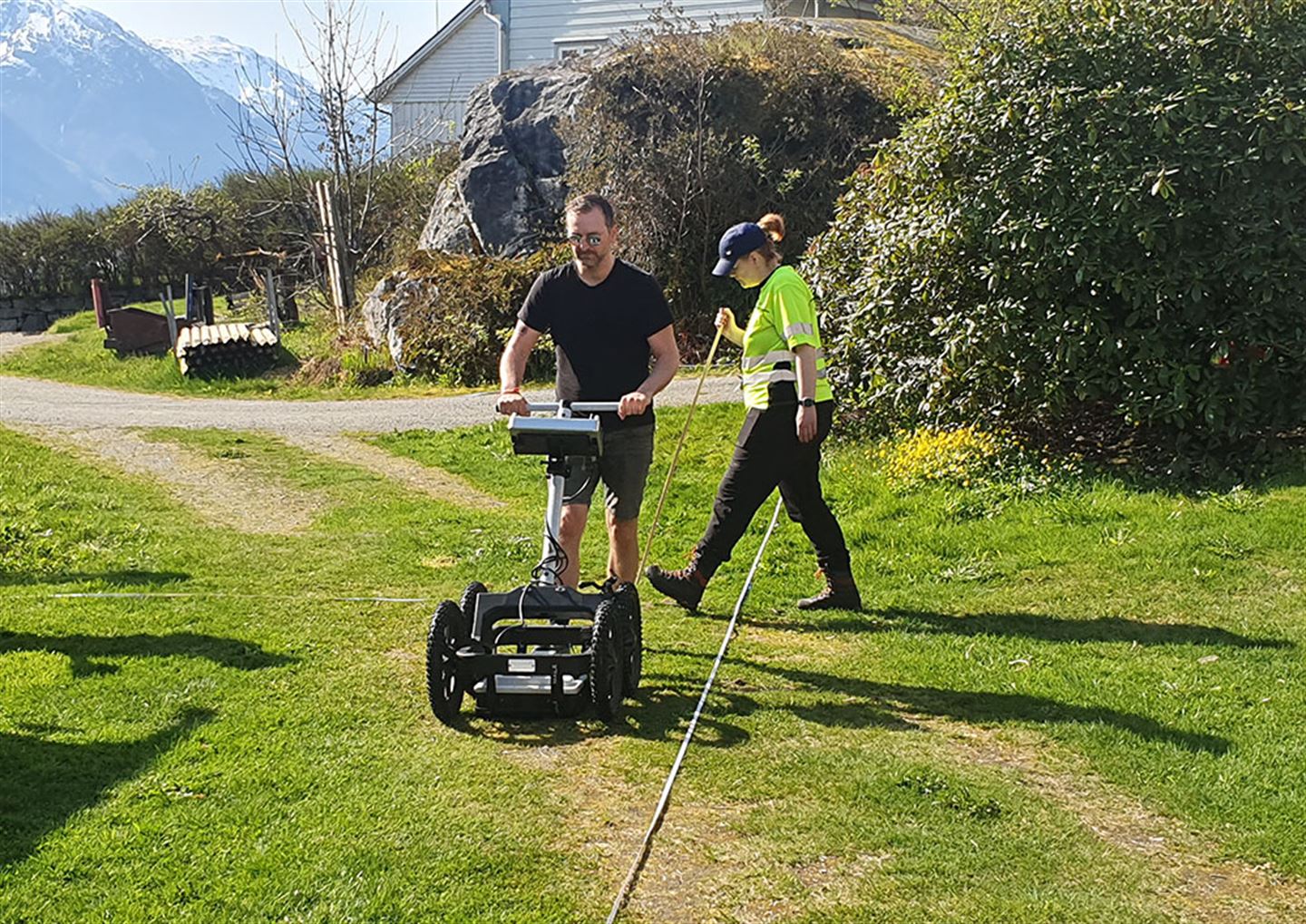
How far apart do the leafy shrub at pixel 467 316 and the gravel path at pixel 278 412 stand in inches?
43.6

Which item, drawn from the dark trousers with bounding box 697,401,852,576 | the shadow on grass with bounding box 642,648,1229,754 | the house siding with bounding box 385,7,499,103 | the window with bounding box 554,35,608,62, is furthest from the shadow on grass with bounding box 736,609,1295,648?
the house siding with bounding box 385,7,499,103

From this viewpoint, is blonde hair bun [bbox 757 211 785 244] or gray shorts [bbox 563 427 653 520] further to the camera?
blonde hair bun [bbox 757 211 785 244]

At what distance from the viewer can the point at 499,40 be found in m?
29.6

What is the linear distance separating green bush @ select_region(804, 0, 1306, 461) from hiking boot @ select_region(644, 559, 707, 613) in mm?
3370

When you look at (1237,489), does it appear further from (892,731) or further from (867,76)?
(867,76)

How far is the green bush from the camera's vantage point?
8352 mm

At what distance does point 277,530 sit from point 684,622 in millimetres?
3751

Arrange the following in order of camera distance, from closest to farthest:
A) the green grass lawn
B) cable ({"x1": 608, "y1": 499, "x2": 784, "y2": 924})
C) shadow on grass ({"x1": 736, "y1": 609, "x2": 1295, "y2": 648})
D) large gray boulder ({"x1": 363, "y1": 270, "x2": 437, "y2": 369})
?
cable ({"x1": 608, "y1": 499, "x2": 784, "y2": 924}) → the green grass lawn → shadow on grass ({"x1": 736, "y1": 609, "x2": 1295, "y2": 648}) → large gray boulder ({"x1": 363, "y1": 270, "x2": 437, "y2": 369})

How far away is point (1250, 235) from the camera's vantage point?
27.4ft

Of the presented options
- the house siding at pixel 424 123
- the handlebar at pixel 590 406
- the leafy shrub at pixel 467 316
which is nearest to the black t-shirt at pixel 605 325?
the handlebar at pixel 590 406

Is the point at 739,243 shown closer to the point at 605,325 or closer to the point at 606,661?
the point at 605,325

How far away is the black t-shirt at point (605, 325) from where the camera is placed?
18.2 feet

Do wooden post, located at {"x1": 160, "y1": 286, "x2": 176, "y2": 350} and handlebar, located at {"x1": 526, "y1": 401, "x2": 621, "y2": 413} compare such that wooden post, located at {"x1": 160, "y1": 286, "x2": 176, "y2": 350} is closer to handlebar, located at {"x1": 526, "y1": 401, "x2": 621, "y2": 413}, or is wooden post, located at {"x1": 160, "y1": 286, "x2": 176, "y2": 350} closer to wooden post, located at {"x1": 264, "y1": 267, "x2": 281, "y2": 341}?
wooden post, located at {"x1": 264, "y1": 267, "x2": 281, "y2": 341}

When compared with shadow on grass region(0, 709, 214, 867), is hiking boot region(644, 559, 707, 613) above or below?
above
